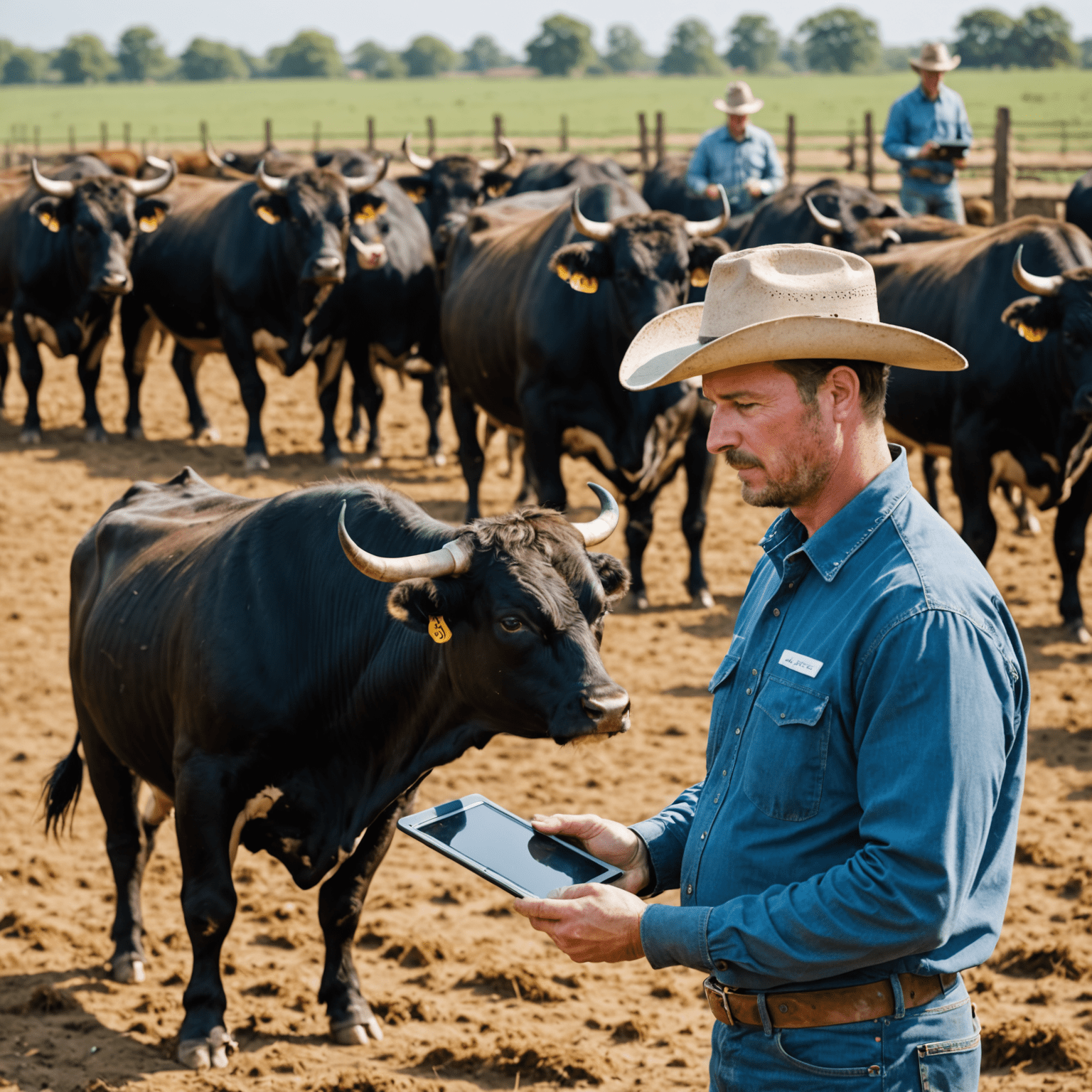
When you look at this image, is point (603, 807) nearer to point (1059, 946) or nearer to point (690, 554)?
point (1059, 946)

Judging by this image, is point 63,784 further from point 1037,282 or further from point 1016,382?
point 1037,282

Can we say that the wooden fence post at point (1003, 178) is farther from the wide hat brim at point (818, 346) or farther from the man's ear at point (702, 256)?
the wide hat brim at point (818, 346)

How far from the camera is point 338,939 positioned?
4.58 meters

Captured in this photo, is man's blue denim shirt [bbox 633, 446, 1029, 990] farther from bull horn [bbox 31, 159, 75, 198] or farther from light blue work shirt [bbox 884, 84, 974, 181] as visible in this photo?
bull horn [bbox 31, 159, 75, 198]

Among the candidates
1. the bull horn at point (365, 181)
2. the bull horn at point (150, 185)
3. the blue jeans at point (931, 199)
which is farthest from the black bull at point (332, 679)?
the blue jeans at point (931, 199)

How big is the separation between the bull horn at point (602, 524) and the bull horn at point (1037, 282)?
13.7ft

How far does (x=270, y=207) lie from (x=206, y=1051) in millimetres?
8816

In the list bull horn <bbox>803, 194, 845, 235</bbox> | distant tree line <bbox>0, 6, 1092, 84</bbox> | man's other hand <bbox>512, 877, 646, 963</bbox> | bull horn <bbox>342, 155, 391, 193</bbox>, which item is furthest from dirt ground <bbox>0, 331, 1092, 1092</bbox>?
distant tree line <bbox>0, 6, 1092, 84</bbox>

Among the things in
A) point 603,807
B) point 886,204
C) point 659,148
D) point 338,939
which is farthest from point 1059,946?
point 659,148

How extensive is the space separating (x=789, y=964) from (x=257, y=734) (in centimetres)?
239

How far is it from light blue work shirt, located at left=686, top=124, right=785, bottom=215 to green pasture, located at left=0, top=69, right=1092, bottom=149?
3216cm

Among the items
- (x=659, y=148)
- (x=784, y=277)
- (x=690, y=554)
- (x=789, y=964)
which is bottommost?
(x=690, y=554)

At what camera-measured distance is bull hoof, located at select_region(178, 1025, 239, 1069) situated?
427 cm

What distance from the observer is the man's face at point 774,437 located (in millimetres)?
2311
